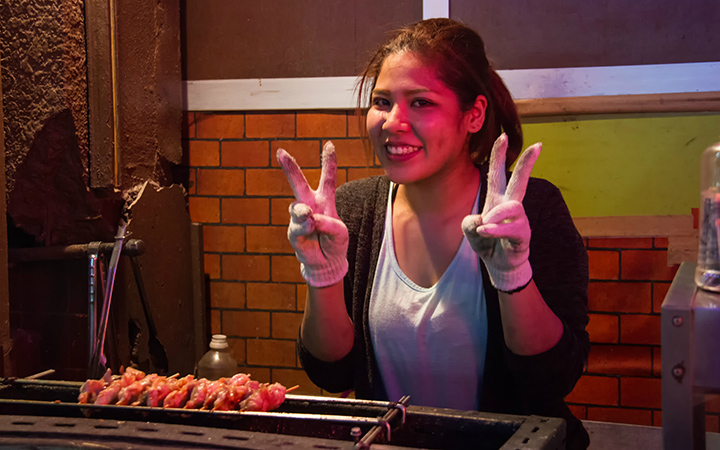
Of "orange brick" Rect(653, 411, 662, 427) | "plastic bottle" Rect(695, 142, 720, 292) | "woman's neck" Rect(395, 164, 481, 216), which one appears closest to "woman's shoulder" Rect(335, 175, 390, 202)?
"woman's neck" Rect(395, 164, 481, 216)

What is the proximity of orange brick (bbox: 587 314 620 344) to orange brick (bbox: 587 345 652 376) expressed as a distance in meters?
0.04

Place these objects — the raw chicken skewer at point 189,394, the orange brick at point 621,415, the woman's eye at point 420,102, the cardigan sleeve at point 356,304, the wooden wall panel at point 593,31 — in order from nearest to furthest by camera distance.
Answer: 1. the raw chicken skewer at point 189,394
2. the woman's eye at point 420,102
3. the cardigan sleeve at point 356,304
4. the wooden wall panel at point 593,31
5. the orange brick at point 621,415

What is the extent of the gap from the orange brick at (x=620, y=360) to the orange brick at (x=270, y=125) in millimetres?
1704

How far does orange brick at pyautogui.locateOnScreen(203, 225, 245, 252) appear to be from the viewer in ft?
10.2

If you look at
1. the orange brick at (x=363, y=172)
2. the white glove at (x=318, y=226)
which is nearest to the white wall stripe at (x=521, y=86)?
the orange brick at (x=363, y=172)

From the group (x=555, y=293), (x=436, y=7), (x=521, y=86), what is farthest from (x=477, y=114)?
(x=436, y=7)

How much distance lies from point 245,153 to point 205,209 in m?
0.35

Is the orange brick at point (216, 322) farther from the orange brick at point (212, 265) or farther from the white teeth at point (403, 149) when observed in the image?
the white teeth at point (403, 149)

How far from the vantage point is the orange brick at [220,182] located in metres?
3.07

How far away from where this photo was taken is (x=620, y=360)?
8.93ft

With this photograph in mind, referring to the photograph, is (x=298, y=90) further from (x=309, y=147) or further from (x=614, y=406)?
(x=614, y=406)

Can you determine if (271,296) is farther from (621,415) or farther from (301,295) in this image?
(621,415)

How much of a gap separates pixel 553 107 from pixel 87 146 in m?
1.94

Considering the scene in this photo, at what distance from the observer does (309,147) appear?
2982 millimetres
